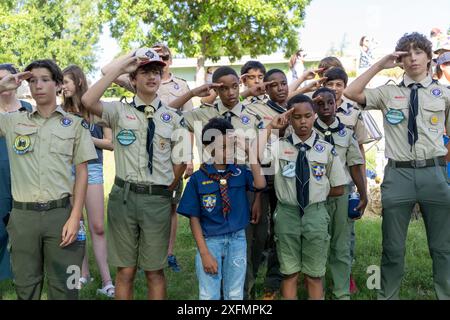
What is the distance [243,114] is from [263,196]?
82 centimetres

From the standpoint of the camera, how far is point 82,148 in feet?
12.6

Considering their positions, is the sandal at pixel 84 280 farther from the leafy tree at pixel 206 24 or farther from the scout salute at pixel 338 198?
the leafy tree at pixel 206 24

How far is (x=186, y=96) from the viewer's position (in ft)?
15.3

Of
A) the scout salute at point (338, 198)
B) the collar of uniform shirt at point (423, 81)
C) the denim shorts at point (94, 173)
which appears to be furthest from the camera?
the denim shorts at point (94, 173)

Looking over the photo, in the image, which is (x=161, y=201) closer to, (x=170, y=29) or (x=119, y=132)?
(x=119, y=132)

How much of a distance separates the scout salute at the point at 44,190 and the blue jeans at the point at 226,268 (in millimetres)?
946

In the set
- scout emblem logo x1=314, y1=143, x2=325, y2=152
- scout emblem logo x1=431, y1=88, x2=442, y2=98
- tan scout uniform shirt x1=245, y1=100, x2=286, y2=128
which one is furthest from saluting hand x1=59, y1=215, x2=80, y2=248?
scout emblem logo x1=431, y1=88, x2=442, y2=98

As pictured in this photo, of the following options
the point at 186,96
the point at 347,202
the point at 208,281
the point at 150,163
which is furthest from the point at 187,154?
the point at 347,202

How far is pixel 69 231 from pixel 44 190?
0.35 meters

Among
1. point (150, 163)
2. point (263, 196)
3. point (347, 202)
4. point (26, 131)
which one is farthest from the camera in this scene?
point (263, 196)

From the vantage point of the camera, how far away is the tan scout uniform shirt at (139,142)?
3996 mm

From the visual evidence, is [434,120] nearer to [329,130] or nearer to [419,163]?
[419,163]

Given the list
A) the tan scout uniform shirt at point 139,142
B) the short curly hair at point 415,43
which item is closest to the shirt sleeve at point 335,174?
the short curly hair at point 415,43

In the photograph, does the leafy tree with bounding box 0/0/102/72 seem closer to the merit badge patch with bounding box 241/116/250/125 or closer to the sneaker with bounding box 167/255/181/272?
the sneaker with bounding box 167/255/181/272
